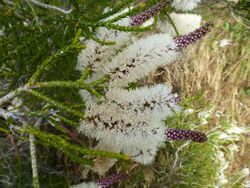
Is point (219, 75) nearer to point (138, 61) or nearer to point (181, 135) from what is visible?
point (181, 135)

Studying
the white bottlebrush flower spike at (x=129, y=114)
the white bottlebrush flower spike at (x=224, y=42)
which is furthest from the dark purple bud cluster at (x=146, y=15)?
the white bottlebrush flower spike at (x=224, y=42)

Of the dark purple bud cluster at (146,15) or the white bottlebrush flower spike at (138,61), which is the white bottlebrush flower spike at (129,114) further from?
the dark purple bud cluster at (146,15)

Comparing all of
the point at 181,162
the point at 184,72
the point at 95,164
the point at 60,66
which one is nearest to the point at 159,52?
the point at 95,164

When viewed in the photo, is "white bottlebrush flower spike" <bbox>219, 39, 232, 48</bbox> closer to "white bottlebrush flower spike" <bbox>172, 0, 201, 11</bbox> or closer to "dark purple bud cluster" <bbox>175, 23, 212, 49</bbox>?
"white bottlebrush flower spike" <bbox>172, 0, 201, 11</bbox>

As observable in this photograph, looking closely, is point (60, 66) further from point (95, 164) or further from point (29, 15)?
point (95, 164)

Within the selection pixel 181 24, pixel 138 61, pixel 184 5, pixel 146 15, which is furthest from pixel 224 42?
pixel 138 61
